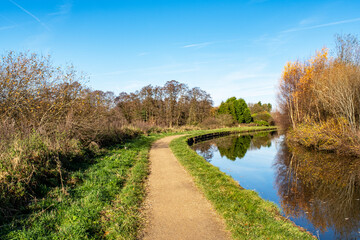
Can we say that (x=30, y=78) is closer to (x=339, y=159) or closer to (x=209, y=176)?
(x=209, y=176)

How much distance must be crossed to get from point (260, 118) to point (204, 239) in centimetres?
4654

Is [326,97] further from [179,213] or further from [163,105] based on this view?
[163,105]

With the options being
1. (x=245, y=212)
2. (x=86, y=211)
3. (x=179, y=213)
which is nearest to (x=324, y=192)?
(x=245, y=212)

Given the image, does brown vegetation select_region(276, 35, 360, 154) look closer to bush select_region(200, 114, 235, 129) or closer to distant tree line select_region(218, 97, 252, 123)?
bush select_region(200, 114, 235, 129)

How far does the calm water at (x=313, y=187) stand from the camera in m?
4.93

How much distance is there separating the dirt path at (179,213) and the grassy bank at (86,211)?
31 cm

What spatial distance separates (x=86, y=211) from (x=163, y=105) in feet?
97.5

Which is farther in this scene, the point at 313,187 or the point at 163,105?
the point at 163,105

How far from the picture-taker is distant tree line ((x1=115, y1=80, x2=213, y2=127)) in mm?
32594

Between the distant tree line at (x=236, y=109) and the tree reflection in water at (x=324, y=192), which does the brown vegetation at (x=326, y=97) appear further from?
the distant tree line at (x=236, y=109)

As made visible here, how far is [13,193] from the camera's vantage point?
4406 millimetres

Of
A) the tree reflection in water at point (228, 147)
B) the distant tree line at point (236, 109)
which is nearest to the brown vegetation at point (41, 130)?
the tree reflection in water at point (228, 147)

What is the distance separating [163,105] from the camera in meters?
33.5

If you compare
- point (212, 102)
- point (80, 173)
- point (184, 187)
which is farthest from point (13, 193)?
point (212, 102)
